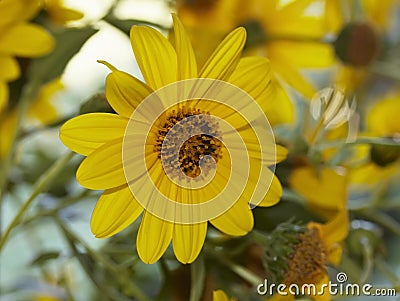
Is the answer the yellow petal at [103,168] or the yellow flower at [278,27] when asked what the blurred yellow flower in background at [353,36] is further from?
the yellow petal at [103,168]

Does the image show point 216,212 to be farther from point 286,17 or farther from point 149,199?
point 286,17

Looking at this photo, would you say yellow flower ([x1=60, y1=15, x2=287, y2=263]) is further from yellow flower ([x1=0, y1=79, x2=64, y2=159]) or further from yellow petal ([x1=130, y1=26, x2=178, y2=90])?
yellow flower ([x1=0, y1=79, x2=64, y2=159])

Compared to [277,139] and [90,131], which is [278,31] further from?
[90,131]

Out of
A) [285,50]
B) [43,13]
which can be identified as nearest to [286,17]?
[285,50]

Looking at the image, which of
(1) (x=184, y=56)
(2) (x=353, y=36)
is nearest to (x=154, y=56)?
(1) (x=184, y=56)

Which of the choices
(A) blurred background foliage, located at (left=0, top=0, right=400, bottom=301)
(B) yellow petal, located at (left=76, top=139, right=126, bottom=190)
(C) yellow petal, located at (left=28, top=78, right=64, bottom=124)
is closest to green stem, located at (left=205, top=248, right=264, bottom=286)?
(A) blurred background foliage, located at (left=0, top=0, right=400, bottom=301)

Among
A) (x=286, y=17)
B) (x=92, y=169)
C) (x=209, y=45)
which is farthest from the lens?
(x=286, y=17)

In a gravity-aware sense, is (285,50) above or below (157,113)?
below
